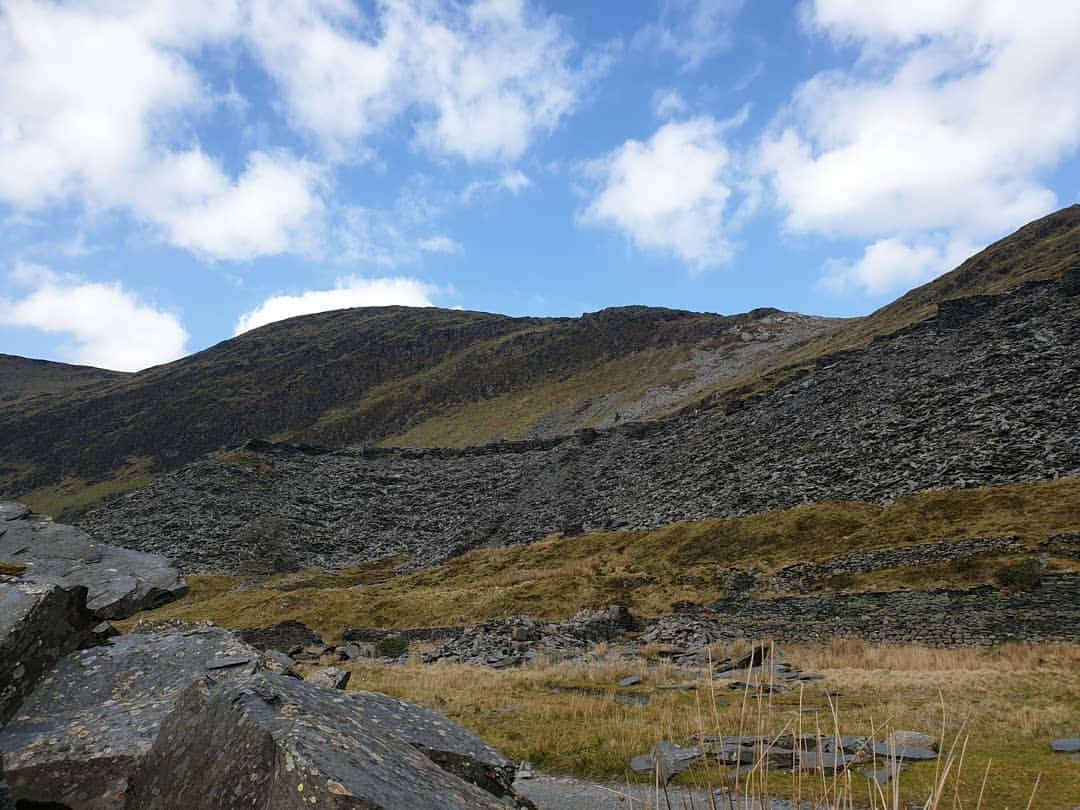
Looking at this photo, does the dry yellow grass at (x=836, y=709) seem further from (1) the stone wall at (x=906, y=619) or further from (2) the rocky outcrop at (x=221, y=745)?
(2) the rocky outcrop at (x=221, y=745)

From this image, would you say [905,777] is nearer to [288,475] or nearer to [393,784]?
[393,784]

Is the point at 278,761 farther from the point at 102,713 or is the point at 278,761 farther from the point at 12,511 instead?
the point at 12,511

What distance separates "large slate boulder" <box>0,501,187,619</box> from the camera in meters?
31.4

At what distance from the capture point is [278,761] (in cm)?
448

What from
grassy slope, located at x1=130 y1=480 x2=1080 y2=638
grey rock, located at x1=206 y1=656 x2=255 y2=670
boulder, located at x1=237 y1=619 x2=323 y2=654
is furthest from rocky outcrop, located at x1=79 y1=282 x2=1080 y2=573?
grey rock, located at x1=206 y1=656 x2=255 y2=670

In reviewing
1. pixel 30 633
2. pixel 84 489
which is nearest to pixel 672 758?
pixel 30 633

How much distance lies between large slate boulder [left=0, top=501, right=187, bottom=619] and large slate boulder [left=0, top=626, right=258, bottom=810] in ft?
72.9

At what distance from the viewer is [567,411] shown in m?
141

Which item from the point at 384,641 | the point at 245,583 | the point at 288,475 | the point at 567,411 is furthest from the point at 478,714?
the point at 567,411

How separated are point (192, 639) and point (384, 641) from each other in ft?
108

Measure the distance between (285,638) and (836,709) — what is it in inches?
1405

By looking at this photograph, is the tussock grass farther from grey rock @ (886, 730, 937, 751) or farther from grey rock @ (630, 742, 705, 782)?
grey rock @ (886, 730, 937, 751)

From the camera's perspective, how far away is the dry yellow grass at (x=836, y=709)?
11.9 metres

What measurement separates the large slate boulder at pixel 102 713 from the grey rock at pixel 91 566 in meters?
22.6
